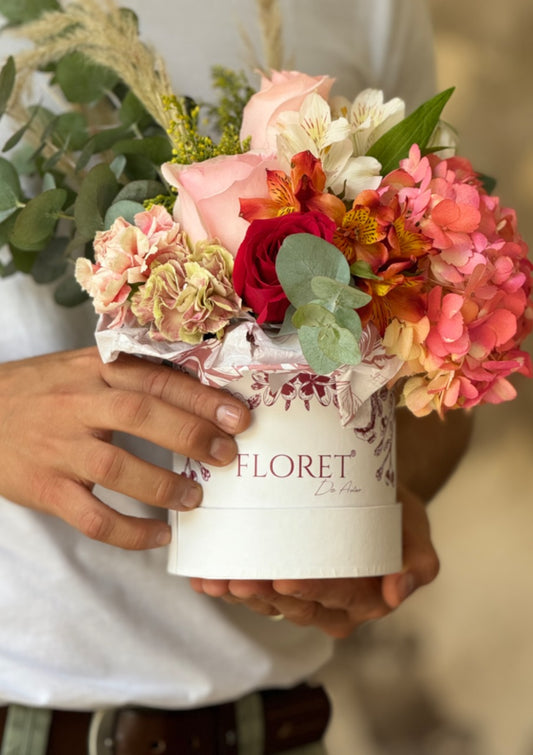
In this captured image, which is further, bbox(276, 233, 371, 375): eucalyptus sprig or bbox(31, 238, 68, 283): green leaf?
bbox(31, 238, 68, 283): green leaf

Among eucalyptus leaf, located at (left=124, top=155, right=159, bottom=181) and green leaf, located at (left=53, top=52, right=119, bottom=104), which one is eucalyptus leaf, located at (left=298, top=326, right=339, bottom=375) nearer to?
eucalyptus leaf, located at (left=124, top=155, right=159, bottom=181)

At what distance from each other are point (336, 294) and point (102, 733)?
0.58 meters

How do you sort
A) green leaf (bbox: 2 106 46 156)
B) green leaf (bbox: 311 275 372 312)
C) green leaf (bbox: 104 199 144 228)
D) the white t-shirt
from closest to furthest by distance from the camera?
green leaf (bbox: 311 275 372 312), green leaf (bbox: 104 199 144 228), green leaf (bbox: 2 106 46 156), the white t-shirt

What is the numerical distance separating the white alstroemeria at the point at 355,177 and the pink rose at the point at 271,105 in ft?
0.19

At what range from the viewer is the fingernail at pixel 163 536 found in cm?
73

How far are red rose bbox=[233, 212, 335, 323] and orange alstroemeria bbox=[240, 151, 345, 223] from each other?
1 cm

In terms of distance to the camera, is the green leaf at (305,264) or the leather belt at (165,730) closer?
the green leaf at (305,264)

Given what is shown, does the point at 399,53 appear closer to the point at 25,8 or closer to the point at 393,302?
the point at 25,8

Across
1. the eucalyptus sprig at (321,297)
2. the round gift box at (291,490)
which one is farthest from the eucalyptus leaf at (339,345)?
the round gift box at (291,490)

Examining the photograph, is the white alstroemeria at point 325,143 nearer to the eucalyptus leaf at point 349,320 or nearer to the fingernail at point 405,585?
the eucalyptus leaf at point 349,320

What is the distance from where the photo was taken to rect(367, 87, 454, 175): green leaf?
65 cm

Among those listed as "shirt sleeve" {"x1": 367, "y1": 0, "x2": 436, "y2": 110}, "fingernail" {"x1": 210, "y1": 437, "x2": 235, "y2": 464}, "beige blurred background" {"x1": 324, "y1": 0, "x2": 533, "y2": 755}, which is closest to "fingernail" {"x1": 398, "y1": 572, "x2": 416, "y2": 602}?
"fingernail" {"x1": 210, "y1": 437, "x2": 235, "y2": 464}

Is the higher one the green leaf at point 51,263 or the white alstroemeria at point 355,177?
the white alstroemeria at point 355,177

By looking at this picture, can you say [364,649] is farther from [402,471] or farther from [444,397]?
[444,397]
